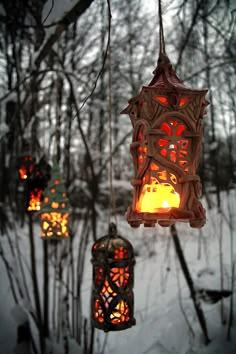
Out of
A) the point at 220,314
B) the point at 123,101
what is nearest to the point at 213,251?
the point at 220,314

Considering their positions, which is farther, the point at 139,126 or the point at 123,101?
the point at 123,101

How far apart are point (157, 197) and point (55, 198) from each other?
3.71 ft

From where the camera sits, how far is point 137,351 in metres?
3.46

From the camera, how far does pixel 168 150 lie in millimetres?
1201

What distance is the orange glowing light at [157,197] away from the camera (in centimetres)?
121

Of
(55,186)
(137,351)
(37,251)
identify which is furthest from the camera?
(37,251)

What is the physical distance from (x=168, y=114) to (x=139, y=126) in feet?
0.43

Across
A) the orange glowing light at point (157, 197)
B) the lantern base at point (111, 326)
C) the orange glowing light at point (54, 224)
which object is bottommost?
the lantern base at point (111, 326)

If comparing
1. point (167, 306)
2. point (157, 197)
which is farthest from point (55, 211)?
point (167, 306)

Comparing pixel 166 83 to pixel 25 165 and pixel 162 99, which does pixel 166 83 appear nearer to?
pixel 162 99

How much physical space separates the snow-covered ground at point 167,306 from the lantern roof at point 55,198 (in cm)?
147

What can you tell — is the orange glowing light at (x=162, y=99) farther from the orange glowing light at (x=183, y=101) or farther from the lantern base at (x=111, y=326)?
the lantern base at (x=111, y=326)

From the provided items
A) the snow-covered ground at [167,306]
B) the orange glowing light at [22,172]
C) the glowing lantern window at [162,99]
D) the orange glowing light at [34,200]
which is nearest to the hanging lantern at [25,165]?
the orange glowing light at [22,172]

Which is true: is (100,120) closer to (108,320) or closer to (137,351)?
(137,351)
